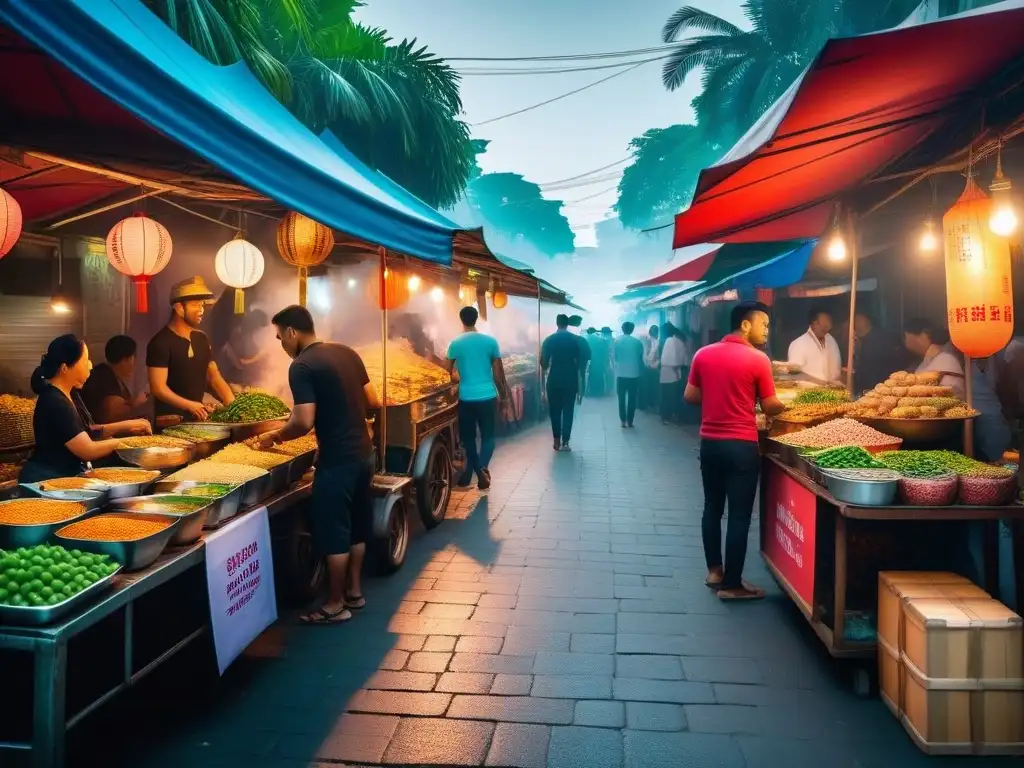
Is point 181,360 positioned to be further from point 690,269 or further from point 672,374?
point 672,374

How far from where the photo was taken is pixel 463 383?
8.50 metres

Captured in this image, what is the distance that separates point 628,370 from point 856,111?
444 inches

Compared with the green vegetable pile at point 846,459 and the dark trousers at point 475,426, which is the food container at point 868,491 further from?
the dark trousers at point 475,426

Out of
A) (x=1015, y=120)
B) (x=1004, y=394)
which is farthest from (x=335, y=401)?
(x=1004, y=394)

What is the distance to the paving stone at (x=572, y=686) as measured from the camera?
3742mm

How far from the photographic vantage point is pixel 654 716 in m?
3.52

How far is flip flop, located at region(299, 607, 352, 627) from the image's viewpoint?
185 inches

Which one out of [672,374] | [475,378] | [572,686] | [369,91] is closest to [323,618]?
[572,686]

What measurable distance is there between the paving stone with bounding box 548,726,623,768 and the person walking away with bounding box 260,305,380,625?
1.96m

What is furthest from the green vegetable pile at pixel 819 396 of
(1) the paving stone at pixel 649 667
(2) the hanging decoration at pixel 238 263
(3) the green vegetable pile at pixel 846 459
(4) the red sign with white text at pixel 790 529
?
(2) the hanging decoration at pixel 238 263

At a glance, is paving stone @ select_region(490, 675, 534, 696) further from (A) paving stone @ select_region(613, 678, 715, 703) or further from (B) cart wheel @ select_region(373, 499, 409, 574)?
(B) cart wheel @ select_region(373, 499, 409, 574)

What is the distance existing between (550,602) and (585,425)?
11.0 meters

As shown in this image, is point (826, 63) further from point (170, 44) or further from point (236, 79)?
point (236, 79)

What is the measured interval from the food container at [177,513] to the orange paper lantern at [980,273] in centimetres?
459
